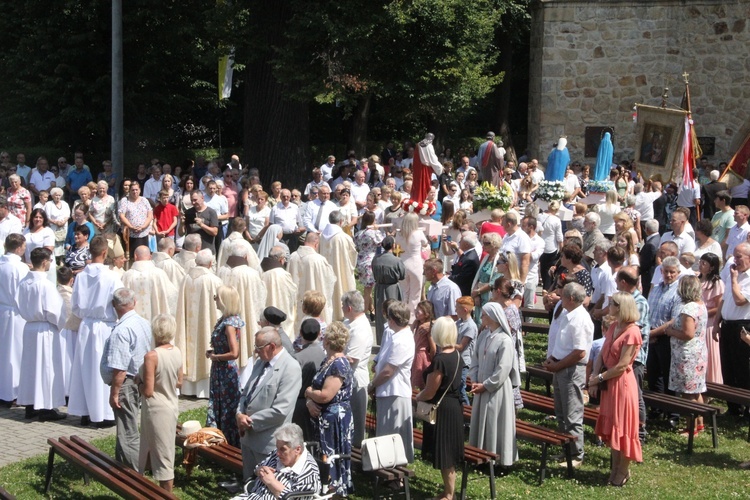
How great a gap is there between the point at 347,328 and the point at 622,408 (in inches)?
96.9

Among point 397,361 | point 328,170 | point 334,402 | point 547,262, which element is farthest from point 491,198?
point 334,402

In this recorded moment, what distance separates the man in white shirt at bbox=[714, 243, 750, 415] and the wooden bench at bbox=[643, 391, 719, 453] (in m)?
0.93

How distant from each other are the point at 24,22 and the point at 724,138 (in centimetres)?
1796

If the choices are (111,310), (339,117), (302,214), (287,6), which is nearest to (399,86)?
(287,6)

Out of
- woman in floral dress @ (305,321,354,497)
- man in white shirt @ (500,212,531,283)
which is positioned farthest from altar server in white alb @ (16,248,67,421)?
man in white shirt @ (500,212,531,283)

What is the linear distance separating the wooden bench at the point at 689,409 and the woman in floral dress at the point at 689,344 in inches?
8.4

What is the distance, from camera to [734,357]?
11.1m

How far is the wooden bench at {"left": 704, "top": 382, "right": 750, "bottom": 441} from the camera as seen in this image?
1030 cm

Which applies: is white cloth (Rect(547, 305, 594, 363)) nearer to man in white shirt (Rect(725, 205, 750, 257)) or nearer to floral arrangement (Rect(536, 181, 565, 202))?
man in white shirt (Rect(725, 205, 750, 257))

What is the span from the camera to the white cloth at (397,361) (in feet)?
28.1

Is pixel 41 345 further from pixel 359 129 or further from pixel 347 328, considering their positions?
pixel 359 129

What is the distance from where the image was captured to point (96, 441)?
401 inches

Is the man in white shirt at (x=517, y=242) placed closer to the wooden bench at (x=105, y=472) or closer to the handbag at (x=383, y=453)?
the handbag at (x=383, y=453)

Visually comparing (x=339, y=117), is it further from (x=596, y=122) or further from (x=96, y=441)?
(x=96, y=441)
